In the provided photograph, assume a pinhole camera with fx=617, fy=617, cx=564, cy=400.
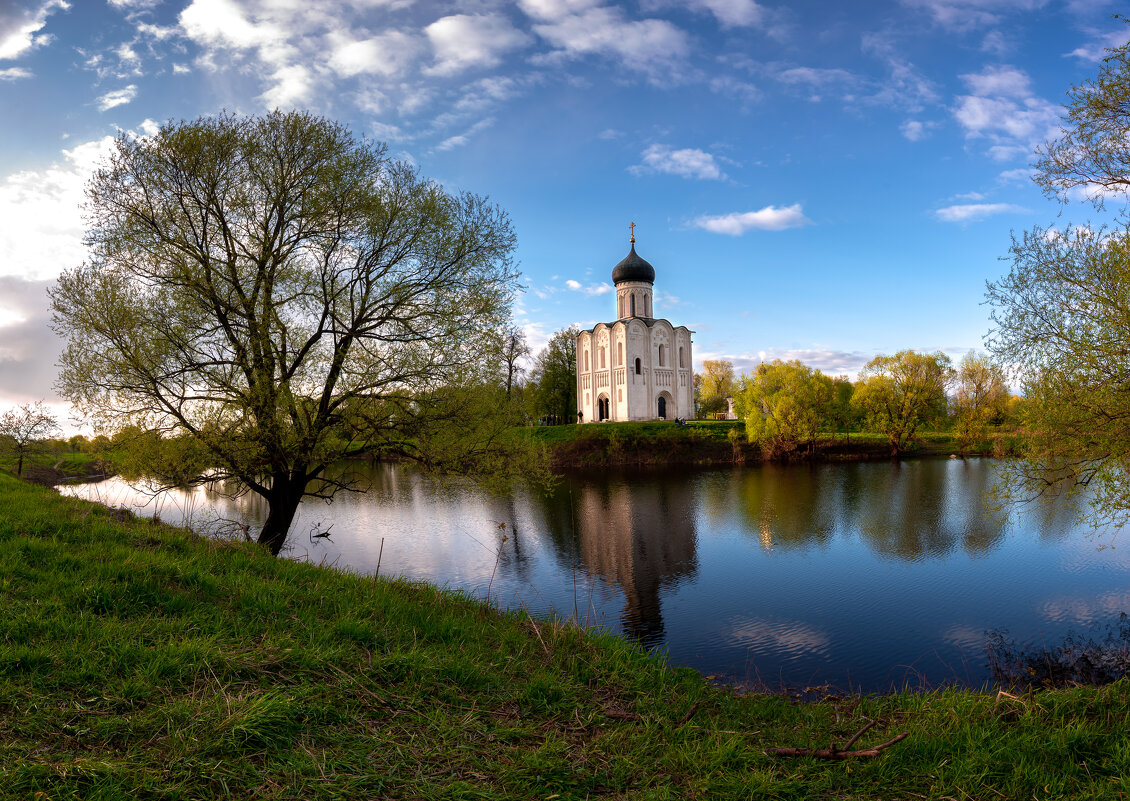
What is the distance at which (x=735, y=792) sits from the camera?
3494 mm

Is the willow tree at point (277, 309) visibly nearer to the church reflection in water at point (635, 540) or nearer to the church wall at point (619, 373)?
the church reflection in water at point (635, 540)

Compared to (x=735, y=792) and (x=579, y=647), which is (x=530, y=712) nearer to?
(x=735, y=792)

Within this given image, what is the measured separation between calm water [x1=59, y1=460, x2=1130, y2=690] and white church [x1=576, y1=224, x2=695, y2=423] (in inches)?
1257

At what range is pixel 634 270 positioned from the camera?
61312 mm

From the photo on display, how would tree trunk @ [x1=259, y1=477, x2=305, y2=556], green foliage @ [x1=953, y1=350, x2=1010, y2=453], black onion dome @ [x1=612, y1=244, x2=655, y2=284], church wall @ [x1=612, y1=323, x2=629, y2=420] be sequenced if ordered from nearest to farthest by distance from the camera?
tree trunk @ [x1=259, y1=477, x2=305, y2=556]
green foliage @ [x1=953, y1=350, x2=1010, y2=453]
church wall @ [x1=612, y1=323, x2=629, y2=420]
black onion dome @ [x1=612, y1=244, x2=655, y2=284]

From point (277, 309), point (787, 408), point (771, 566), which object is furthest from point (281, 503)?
point (787, 408)

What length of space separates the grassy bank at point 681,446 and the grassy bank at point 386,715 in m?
36.6

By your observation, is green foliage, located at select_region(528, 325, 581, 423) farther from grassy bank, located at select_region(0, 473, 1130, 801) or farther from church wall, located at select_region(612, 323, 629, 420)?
grassy bank, located at select_region(0, 473, 1130, 801)

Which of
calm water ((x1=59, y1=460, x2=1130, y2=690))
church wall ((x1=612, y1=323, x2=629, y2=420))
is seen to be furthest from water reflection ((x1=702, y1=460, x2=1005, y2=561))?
church wall ((x1=612, y1=323, x2=629, y2=420))

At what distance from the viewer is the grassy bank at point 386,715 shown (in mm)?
3143

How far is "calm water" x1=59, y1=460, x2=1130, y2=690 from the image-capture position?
32.2 ft

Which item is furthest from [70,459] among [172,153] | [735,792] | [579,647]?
[735,792]

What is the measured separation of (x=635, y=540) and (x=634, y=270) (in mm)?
46772

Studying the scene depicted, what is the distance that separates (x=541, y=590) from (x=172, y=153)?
1063cm
